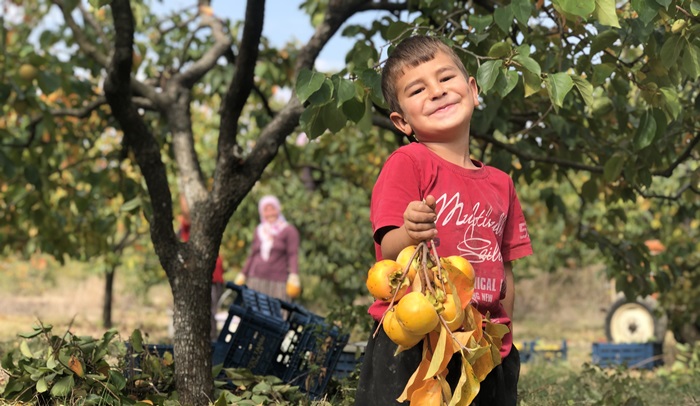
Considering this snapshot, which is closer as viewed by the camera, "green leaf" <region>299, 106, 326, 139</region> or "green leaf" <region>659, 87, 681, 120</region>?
"green leaf" <region>299, 106, 326, 139</region>

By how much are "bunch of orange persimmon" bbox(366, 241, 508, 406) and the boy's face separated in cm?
42

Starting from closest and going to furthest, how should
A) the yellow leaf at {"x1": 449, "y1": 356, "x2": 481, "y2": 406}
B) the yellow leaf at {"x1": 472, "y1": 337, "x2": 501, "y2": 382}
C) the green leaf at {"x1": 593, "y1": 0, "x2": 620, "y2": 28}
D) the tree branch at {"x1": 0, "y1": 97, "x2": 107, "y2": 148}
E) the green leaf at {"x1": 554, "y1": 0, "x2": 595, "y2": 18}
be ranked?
the yellow leaf at {"x1": 449, "y1": 356, "x2": 481, "y2": 406} → the yellow leaf at {"x1": 472, "y1": 337, "x2": 501, "y2": 382} → the green leaf at {"x1": 554, "y1": 0, "x2": 595, "y2": 18} → the green leaf at {"x1": 593, "y1": 0, "x2": 620, "y2": 28} → the tree branch at {"x1": 0, "y1": 97, "x2": 107, "y2": 148}

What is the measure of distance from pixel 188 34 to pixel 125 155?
2.00m

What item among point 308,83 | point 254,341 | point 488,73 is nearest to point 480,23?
point 488,73

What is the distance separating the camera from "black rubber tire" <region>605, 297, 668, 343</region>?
29.0ft

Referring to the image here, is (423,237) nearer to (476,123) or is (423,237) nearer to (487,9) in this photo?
(476,123)

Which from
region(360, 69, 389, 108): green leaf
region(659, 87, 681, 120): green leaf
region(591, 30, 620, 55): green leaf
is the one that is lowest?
region(360, 69, 389, 108): green leaf

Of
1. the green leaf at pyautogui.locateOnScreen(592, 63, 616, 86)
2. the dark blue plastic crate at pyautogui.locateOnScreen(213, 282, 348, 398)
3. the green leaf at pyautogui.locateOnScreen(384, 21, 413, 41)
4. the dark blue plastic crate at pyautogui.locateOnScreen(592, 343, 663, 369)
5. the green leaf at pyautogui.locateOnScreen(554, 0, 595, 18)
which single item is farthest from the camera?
the dark blue plastic crate at pyautogui.locateOnScreen(592, 343, 663, 369)

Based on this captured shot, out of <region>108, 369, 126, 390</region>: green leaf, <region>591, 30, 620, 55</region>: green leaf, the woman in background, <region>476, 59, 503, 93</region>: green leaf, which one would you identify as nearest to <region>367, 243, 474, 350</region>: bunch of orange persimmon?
<region>476, 59, 503, 93</region>: green leaf

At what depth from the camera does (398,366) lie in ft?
7.26

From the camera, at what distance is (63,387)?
3225 millimetres

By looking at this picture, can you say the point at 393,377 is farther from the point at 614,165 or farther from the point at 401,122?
the point at 614,165

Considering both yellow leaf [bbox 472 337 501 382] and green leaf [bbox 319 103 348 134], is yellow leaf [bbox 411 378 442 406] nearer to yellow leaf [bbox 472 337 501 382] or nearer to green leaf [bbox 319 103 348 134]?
yellow leaf [bbox 472 337 501 382]

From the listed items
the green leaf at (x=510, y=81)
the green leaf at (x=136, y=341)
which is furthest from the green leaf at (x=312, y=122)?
the green leaf at (x=136, y=341)
